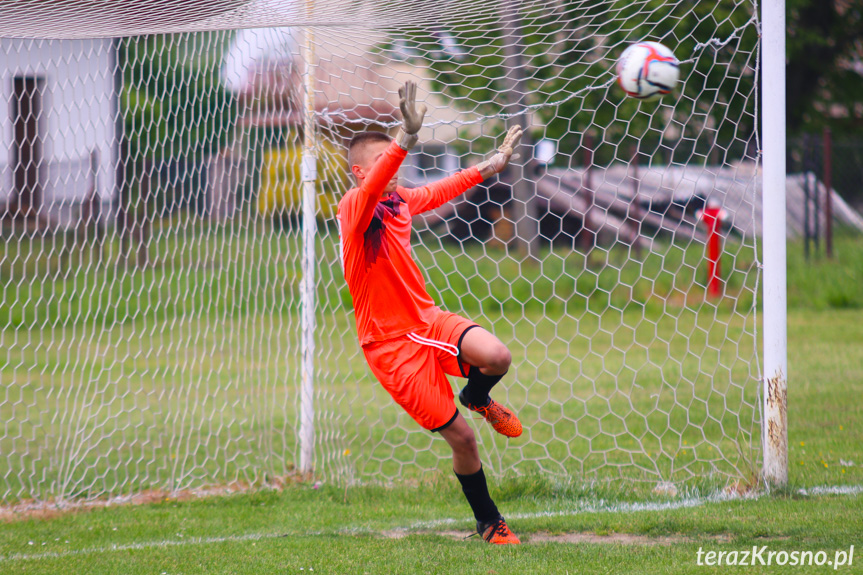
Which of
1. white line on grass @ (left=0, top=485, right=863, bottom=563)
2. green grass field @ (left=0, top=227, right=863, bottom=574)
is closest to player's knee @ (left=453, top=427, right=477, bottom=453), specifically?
green grass field @ (left=0, top=227, right=863, bottom=574)

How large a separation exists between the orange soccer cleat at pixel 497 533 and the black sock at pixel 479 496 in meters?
0.03

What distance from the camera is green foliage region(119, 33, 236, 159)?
5.72m

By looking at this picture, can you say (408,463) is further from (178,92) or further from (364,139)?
(178,92)

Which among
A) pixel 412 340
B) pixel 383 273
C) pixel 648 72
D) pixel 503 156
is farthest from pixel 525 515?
pixel 648 72

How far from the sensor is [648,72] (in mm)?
4082

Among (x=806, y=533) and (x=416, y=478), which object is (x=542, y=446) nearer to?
(x=416, y=478)

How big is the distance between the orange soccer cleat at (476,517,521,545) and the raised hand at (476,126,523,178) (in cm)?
175

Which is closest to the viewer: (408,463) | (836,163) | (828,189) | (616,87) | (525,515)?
(525,515)

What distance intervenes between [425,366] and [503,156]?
1.21m

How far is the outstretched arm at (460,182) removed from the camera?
4.04 meters

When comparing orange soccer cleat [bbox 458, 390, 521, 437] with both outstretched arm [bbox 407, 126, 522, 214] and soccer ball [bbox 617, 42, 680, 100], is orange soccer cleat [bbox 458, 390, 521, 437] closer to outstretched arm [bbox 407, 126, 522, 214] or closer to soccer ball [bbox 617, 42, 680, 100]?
outstretched arm [bbox 407, 126, 522, 214]

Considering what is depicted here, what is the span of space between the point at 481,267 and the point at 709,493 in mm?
5146

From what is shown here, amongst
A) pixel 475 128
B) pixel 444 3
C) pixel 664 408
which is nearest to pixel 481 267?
pixel 664 408

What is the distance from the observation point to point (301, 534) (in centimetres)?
404
